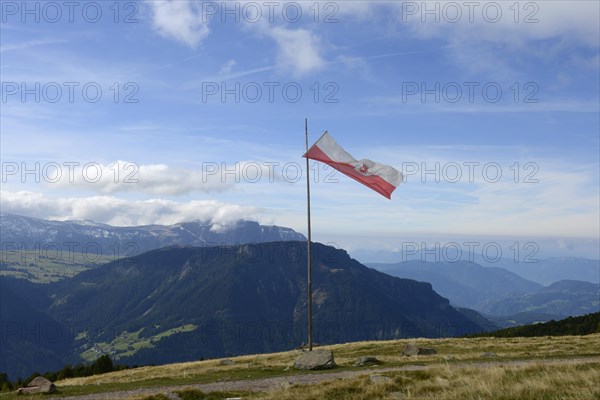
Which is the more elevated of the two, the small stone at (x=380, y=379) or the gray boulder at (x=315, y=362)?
the small stone at (x=380, y=379)

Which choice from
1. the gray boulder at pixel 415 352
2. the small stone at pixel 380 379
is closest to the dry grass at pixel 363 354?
the gray boulder at pixel 415 352

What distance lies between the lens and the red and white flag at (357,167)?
29906 millimetres

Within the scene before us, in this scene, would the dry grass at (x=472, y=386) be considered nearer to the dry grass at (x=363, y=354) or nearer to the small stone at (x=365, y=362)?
the small stone at (x=365, y=362)

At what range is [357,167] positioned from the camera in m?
30.7

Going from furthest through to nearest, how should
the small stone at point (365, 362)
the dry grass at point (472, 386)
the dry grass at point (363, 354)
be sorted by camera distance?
the dry grass at point (363, 354), the small stone at point (365, 362), the dry grass at point (472, 386)

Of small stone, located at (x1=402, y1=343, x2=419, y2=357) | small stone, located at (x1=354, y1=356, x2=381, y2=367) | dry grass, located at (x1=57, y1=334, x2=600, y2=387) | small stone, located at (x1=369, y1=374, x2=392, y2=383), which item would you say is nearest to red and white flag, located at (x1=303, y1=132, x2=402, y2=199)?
small stone, located at (x1=369, y1=374, x2=392, y2=383)

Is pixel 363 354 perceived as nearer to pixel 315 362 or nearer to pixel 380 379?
pixel 315 362

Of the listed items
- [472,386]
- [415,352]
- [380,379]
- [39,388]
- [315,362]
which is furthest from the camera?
[415,352]

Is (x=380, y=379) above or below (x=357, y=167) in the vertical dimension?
below

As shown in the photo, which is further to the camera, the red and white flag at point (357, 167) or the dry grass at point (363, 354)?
the dry grass at point (363, 354)

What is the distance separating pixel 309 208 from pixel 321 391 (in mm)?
16077

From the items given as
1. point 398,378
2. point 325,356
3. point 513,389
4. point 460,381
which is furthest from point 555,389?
point 325,356

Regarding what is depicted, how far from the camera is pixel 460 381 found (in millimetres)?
19094

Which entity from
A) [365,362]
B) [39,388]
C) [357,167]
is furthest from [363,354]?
[39,388]
